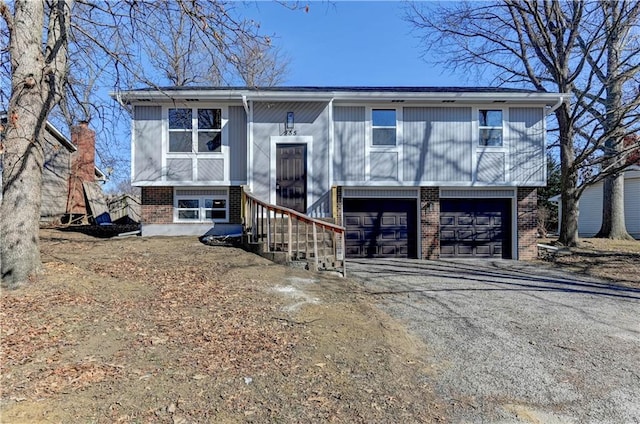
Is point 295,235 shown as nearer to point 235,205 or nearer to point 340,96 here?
point 235,205

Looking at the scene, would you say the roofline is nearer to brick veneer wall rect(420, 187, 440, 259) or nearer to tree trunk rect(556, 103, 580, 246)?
tree trunk rect(556, 103, 580, 246)

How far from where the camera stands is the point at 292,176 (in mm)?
11922

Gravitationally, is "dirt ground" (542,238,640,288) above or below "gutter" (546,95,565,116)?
below

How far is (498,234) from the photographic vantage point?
501 inches

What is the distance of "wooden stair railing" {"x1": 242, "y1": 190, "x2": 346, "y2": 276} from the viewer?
830 cm

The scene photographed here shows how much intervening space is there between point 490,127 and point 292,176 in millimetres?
6775

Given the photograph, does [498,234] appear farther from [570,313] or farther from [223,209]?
[223,209]

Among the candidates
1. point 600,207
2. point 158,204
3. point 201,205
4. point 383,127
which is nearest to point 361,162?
point 383,127

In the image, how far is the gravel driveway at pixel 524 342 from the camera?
3.31 metres

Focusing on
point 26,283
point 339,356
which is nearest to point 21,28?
point 26,283

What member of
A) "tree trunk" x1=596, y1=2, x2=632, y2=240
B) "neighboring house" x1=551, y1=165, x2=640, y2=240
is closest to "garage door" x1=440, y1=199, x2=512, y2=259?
"tree trunk" x1=596, y1=2, x2=632, y2=240

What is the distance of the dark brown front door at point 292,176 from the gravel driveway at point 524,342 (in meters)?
3.56

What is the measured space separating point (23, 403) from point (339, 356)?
9.05ft

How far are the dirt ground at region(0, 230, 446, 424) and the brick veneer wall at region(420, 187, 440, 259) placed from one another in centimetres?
649
